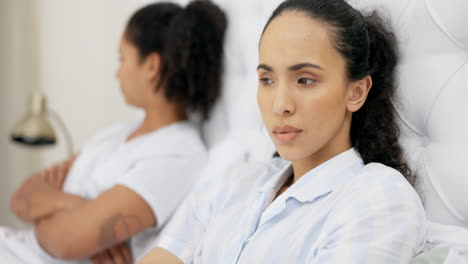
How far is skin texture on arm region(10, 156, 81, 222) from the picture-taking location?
1.74 metres

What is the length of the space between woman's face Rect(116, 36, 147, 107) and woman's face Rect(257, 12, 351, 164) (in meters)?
0.83

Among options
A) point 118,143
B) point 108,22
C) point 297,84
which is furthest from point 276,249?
point 108,22

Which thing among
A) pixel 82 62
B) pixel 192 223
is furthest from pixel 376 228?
pixel 82 62

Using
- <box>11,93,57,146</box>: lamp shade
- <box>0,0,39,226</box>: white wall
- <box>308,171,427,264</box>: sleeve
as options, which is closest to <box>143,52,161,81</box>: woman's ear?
<box>11,93,57,146</box>: lamp shade

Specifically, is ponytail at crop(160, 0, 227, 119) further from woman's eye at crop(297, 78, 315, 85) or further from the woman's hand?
woman's eye at crop(297, 78, 315, 85)

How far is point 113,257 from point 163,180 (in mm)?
311

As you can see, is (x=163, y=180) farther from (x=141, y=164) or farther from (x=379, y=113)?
(x=379, y=113)

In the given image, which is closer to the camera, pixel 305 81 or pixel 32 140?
pixel 305 81

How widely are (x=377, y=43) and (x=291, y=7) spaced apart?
20 cm

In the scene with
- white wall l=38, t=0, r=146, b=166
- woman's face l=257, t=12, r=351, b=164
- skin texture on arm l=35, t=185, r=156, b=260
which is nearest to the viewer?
woman's face l=257, t=12, r=351, b=164

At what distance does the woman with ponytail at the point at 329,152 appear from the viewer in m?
0.91

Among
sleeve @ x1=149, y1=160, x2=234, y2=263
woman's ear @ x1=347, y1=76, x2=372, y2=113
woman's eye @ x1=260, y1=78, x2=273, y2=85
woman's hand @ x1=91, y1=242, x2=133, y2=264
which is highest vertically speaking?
woman's eye @ x1=260, y1=78, x2=273, y2=85

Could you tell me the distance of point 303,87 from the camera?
1035mm

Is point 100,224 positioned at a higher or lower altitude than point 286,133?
lower
